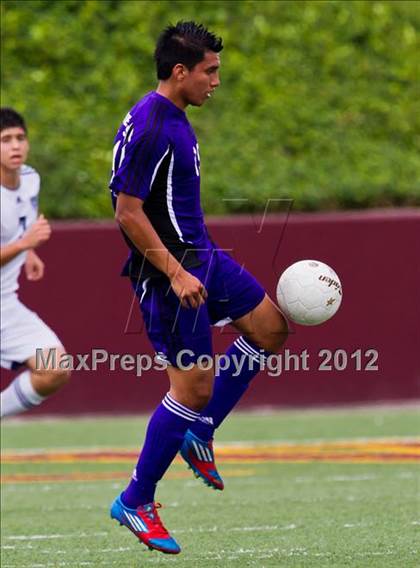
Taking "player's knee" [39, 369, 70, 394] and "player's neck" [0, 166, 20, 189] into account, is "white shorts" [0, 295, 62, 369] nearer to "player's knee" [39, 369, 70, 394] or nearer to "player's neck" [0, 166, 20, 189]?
"player's knee" [39, 369, 70, 394]

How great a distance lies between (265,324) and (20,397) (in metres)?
2.61

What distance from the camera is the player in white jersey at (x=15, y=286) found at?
8562 mm

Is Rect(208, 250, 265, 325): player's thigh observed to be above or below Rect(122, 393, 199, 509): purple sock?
above

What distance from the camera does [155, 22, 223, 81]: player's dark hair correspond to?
6.13 metres

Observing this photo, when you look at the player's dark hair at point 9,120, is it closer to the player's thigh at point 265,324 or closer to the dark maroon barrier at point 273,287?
the player's thigh at point 265,324

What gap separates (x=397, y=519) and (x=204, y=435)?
1.36m

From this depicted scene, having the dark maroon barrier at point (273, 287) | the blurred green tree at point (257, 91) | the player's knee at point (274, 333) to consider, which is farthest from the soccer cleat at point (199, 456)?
the blurred green tree at point (257, 91)

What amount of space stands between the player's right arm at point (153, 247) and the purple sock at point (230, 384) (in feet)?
2.63

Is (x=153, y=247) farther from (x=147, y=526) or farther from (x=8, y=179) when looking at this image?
(x=8, y=179)

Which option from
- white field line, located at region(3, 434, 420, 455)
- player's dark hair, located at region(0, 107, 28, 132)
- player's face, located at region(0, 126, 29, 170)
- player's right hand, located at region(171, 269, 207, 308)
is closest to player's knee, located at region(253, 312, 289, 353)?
player's right hand, located at region(171, 269, 207, 308)

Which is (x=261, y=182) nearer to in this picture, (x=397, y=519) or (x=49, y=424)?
(x=49, y=424)

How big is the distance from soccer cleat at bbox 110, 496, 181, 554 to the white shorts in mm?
2563

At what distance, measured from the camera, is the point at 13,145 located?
28.6 feet

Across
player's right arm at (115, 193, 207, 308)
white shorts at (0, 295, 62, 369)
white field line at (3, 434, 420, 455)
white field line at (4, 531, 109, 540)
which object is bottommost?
white field line at (3, 434, 420, 455)
